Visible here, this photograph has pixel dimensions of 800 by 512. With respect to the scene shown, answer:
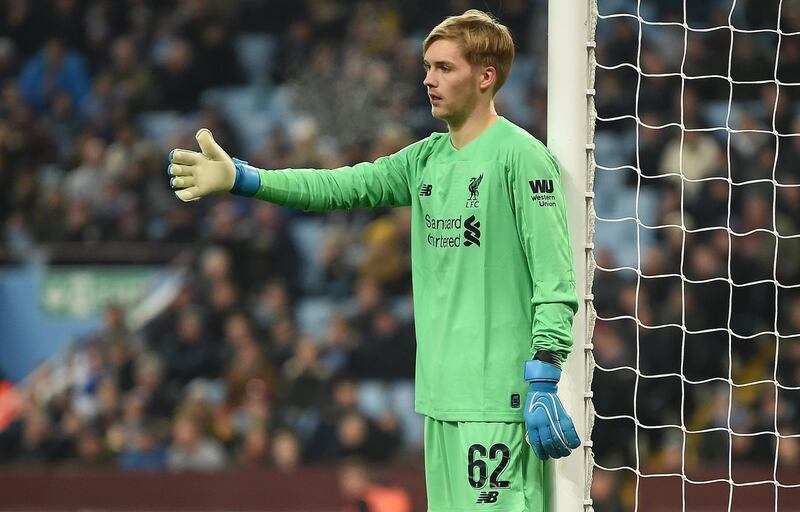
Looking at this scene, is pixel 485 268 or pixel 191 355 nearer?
pixel 485 268

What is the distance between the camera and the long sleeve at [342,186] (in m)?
3.39

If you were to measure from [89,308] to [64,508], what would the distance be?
6.57ft

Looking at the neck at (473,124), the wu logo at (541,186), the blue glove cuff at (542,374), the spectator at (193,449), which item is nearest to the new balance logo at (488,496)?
the blue glove cuff at (542,374)

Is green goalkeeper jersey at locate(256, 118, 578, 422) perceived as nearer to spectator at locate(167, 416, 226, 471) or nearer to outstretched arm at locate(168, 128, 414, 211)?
outstretched arm at locate(168, 128, 414, 211)

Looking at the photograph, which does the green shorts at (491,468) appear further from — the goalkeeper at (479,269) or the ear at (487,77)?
the ear at (487,77)

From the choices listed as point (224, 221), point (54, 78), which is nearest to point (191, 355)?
point (224, 221)

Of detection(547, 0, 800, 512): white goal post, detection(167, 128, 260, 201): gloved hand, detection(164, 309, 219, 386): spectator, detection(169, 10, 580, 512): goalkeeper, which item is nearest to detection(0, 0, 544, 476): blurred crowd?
detection(164, 309, 219, 386): spectator

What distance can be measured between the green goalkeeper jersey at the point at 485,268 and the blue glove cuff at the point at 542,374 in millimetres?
38

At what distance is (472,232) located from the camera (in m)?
3.29

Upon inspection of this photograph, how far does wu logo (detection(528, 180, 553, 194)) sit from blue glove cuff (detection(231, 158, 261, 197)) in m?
0.69

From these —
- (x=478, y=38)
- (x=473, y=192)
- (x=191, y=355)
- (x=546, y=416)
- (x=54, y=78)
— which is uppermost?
(x=54, y=78)

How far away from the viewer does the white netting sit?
25.0 ft

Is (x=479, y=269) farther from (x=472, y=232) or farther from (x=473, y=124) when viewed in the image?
(x=473, y=124)

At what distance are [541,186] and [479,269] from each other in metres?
0.25
